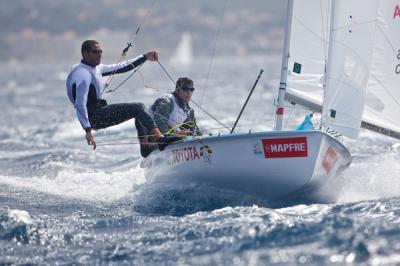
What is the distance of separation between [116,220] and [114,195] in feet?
4.76

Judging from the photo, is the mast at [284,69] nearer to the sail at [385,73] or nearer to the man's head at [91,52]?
the sail at [385,73]

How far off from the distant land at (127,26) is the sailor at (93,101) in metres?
99.6

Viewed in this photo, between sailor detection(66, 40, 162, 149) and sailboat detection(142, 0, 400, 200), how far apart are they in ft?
1.39

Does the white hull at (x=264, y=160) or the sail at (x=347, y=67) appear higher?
the sail at (x=347, y=67)

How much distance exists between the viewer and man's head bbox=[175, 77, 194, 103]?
25.3ft

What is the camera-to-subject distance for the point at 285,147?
6.84 m

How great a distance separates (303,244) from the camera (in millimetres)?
5688

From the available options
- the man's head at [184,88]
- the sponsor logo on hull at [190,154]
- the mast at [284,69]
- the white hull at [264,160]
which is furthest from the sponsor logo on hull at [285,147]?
the man's head at [184,88]

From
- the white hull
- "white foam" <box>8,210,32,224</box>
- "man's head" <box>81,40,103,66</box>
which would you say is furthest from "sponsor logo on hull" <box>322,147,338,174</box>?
"white foam" <box>8,210,32,224</box>

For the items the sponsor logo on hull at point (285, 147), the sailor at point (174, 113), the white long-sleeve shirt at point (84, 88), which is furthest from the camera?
the sailor at point (174, 113)

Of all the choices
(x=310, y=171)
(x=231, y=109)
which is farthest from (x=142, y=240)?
(x=231, y=109)

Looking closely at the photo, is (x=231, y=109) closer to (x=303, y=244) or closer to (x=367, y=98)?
(x=367, y=98)

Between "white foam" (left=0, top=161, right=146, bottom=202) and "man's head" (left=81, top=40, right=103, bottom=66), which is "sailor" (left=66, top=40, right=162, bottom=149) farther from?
"white foam" (left=0, top=161, right=146, bottom=202)

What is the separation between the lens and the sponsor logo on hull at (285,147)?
6785mm
